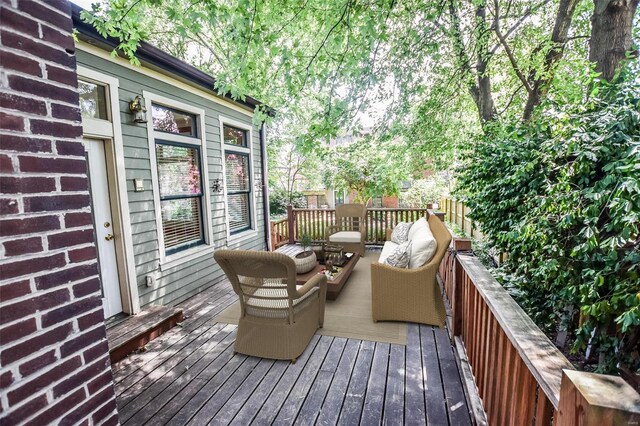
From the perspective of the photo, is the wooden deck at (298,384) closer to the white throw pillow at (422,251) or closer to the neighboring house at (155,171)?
the white throw pillow at (422,251)

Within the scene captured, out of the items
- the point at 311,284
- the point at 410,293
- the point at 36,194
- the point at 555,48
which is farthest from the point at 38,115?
the point at 555,48

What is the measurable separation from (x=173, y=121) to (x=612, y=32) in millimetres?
4682

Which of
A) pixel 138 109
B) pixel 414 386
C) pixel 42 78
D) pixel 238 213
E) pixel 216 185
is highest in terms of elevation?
pixel 138 109

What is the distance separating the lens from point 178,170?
4117 millimetres

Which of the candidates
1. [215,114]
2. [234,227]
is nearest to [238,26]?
[215,114]

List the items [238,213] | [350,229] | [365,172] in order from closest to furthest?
[238,213] → [350,229] → [365,172]

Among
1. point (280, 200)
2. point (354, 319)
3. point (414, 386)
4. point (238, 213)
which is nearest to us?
point (414, 386)

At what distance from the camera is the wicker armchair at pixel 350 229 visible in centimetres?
588

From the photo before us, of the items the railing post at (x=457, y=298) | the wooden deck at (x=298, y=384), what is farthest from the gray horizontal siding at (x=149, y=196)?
the railing post at (x=457, y=298)

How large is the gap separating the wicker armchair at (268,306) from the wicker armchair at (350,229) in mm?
3185

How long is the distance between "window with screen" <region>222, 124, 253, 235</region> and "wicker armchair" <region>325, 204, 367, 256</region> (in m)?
1.70

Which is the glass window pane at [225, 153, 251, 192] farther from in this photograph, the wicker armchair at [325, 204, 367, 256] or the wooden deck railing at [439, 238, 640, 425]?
the wooden deck railing at [439, 238, 640, 425]

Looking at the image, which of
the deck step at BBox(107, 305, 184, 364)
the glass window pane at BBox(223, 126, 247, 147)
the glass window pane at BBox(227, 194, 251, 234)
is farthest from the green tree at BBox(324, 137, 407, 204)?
the deck step at BBox(107, 305, 184, 364)

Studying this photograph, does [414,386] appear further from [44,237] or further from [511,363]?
[44,237]
